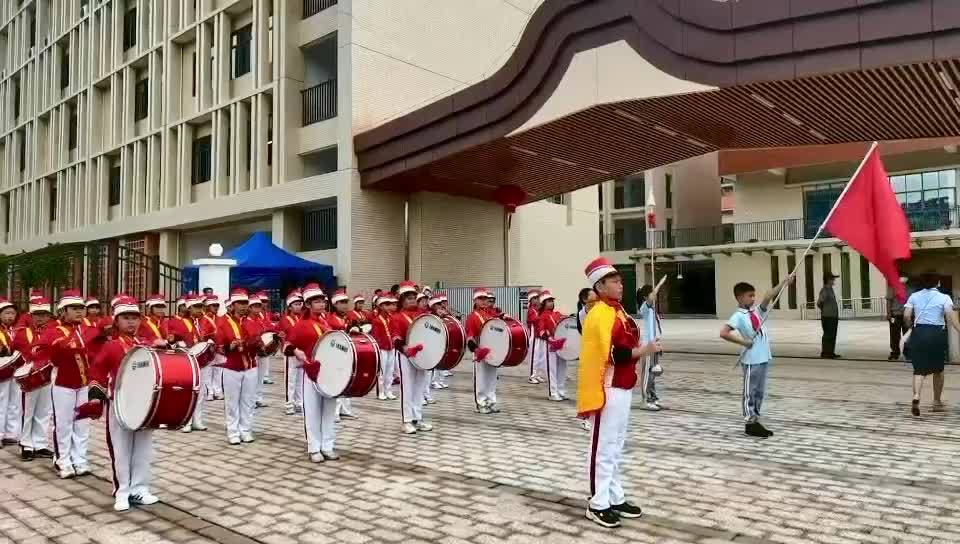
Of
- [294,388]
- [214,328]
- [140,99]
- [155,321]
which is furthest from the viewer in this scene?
[140,99]

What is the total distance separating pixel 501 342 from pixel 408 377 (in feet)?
5.48

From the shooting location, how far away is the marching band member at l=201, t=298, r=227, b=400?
30.8 ft

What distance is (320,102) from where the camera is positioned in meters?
22.7

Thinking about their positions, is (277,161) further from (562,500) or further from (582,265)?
(562,500)

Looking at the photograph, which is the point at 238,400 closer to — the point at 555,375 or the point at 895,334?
the point at 555,375

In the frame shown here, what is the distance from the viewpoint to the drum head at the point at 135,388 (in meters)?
5.52

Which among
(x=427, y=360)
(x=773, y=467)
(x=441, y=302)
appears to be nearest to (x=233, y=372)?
(x=427, y=360)

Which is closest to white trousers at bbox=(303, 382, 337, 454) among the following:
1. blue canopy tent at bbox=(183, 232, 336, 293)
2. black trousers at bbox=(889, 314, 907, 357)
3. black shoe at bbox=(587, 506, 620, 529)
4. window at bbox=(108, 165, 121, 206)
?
black shoe at bbox=(587, 506, 620, 529)

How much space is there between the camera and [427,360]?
866 centimetres

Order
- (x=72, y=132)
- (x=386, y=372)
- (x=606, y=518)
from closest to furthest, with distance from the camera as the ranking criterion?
1. (x=606, y=518)
2. (x=386, y=372)
3. (x=72, y=132)

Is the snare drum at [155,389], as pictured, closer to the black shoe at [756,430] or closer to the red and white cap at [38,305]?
the red and white cap at [38,305]

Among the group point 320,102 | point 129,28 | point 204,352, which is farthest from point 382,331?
point 129,28

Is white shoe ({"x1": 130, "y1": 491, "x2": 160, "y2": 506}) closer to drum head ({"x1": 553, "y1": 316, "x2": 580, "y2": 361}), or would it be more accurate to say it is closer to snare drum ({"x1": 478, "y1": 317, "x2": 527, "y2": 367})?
snare drum ({"x1": 478, "y1": 317, "x2": 527, "y2": 367})

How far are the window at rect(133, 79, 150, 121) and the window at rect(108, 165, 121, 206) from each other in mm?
3047
